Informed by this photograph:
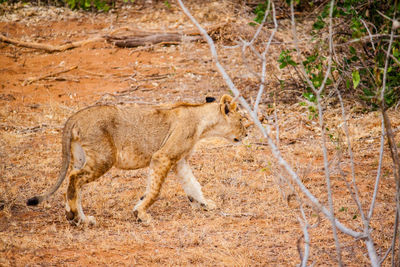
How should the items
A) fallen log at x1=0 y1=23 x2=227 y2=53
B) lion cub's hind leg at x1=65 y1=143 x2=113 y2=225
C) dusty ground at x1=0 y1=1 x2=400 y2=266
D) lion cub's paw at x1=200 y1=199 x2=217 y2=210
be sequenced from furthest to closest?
fallen log at x1=0 y1=23 x2=227 y2=53, lion cub's paw at x1=200 y1=199 x2=217 y2=210, lion cub's hind leg at x1=65 y1=143 x2=113 y2=225, dusty ground at x1=0 y1=1 x2=400 y2=266

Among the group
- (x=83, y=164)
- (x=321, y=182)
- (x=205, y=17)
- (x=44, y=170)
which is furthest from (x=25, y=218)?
(x=205, y=17)

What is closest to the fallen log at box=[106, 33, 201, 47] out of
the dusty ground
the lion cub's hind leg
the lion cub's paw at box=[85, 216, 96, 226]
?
the dusty ground

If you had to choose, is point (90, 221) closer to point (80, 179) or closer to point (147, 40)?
point (80, 179)

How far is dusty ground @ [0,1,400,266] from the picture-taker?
14.5 feet

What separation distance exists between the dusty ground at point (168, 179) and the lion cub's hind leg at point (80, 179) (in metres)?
0.10

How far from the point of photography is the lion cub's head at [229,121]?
589cm

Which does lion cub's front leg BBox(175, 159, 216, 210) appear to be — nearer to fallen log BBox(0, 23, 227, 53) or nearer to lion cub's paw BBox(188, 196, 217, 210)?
lion cub's paw BBox(188, 196, 217, 210)

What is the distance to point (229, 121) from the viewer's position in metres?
5.95

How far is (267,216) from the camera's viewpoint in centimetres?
527

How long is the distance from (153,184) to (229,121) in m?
1.20

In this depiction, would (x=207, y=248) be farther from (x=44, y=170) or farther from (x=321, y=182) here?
(x=44, y=170)

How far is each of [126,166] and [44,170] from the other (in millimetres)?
1809

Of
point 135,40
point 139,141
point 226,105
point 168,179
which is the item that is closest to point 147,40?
point 135,40

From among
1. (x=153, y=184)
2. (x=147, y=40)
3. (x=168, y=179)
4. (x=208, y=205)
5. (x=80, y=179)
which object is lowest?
(x=147, y=40)
